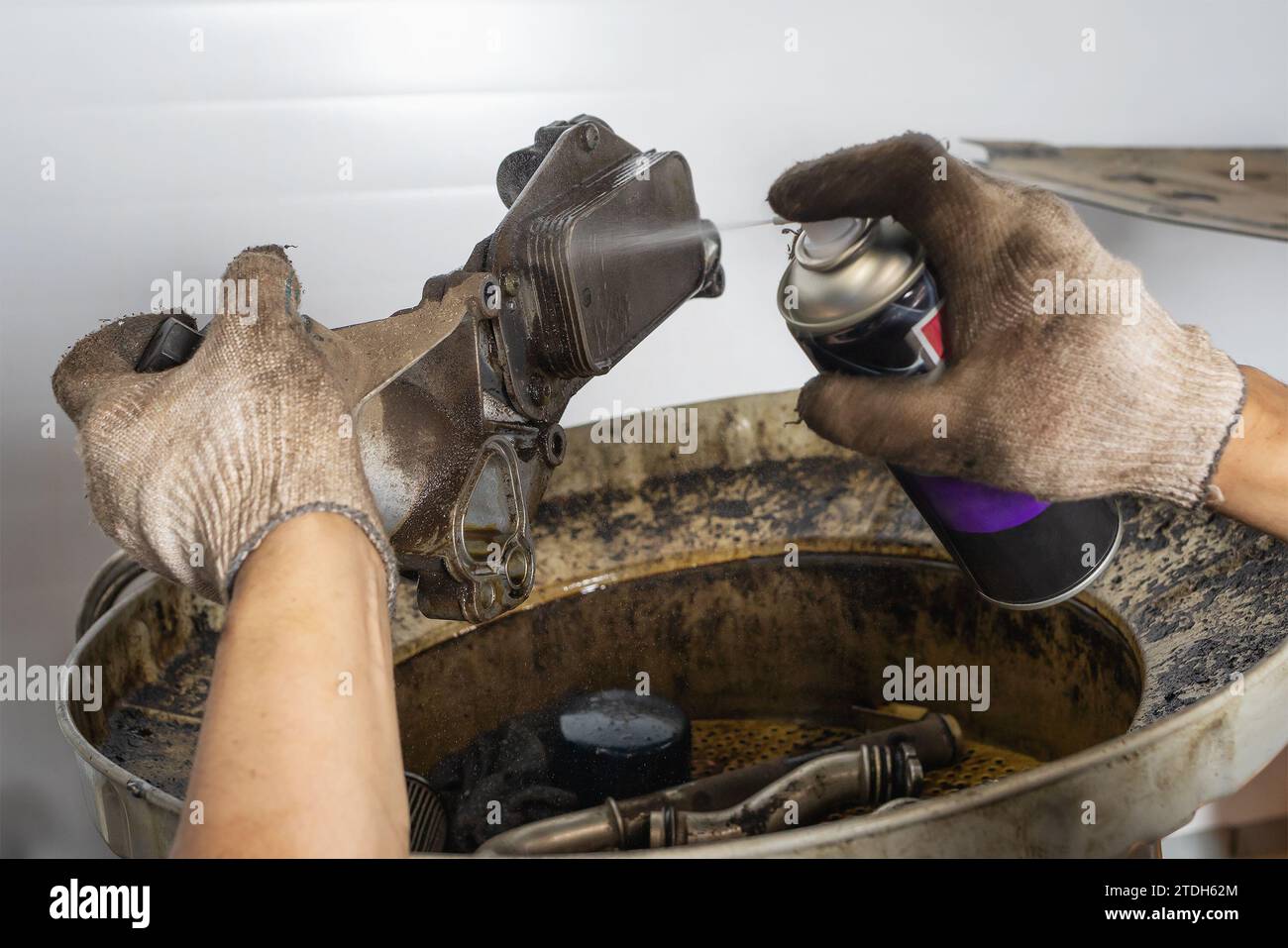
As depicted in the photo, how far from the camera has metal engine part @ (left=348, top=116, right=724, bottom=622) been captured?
84 centimetres

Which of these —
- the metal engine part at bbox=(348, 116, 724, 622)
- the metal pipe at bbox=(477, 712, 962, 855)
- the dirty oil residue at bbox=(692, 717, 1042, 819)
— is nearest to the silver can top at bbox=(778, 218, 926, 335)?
the metal engine part at bbox=(348, 116, 724, 622)

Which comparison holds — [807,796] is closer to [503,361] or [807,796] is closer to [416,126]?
[503,361]

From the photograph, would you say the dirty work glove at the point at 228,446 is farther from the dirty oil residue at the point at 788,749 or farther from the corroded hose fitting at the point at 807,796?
the dirty oil residue at the point at 788,749

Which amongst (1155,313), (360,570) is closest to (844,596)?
(1155,313)

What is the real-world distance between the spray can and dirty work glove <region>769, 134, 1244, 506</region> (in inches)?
0.6

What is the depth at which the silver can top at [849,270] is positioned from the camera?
799 millimetres

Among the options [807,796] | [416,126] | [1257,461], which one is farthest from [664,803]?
[416,126]

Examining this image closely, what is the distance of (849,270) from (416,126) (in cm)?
114

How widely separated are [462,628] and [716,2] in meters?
1.14

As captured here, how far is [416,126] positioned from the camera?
1.76 metres

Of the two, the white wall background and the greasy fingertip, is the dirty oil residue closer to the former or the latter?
the greasy fingertip

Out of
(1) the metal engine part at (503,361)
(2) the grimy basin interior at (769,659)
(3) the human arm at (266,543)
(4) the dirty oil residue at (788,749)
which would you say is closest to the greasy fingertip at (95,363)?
(3) the human arm at (266,543)

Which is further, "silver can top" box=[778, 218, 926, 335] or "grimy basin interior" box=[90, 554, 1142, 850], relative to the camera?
"grimy basin interior" box=[90, 554, 1142, 850]

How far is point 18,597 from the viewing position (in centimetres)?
164
